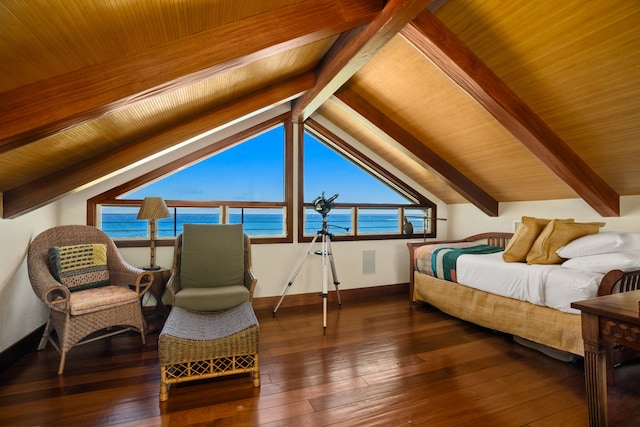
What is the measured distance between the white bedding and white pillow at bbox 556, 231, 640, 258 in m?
0.22

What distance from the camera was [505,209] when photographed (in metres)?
4.28

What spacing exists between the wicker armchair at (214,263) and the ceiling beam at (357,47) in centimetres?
166

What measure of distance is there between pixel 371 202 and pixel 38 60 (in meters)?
3.87

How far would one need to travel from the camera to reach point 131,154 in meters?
2.68

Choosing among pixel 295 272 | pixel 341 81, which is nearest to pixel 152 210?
pixel 295 272

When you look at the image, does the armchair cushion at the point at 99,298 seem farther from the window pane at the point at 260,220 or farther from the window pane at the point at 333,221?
the window pane at the point at 333,221

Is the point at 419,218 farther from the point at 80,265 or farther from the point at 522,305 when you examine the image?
the point at 80,265

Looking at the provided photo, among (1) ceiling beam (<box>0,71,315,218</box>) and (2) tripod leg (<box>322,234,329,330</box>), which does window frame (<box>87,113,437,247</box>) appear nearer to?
(2) tripod leg (<box>322,234,329,330</box>)

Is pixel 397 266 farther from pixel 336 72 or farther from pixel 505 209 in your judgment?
pixel 336 72

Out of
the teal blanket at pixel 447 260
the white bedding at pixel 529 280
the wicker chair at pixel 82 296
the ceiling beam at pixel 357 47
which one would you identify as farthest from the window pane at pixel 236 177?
the white bedding at pixel 529 280

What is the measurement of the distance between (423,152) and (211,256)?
9.15ft

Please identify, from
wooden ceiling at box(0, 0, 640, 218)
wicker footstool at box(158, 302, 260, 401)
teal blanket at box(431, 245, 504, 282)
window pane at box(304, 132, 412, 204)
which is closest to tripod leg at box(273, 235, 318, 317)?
window pane at box(304, 132, 412, 204)

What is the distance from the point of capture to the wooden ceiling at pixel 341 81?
1.33 meters

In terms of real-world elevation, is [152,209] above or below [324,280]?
above
